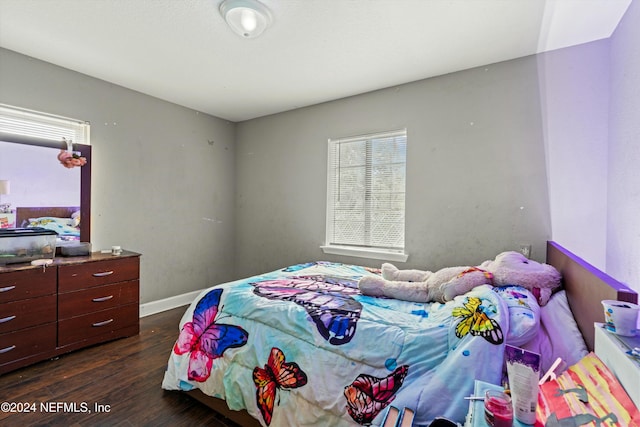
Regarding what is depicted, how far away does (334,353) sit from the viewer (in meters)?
1.41

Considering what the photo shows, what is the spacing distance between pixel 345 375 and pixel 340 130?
2581 millimetres

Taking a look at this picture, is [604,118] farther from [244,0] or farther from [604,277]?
[244,0]

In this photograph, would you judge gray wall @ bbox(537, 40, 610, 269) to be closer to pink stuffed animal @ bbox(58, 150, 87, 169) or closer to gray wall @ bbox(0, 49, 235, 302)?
gray wall @ bbox(0, 49, 235, 302)

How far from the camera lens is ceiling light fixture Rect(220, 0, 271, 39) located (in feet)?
5.82

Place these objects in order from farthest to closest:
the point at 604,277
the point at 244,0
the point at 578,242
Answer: the point at 578,242 < the point at 244,0 < the point at 604,277

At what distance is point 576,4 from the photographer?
1.76m

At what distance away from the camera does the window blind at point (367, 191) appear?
9.80 feet

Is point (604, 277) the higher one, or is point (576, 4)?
point (576, 4)

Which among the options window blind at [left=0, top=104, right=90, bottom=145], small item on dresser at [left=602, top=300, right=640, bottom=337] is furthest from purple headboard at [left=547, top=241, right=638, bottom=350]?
window blind at [left=0, top=104, right=90, bottom=145]

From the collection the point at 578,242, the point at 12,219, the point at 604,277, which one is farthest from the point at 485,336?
the point at 12,219

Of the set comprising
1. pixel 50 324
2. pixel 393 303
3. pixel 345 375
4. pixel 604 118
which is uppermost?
pixel 604 118

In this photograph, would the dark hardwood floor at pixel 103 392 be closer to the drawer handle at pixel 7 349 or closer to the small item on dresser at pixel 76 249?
the drawer handle at pixel 7 349

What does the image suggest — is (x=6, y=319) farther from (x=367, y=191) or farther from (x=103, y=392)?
(x=367, y=191)

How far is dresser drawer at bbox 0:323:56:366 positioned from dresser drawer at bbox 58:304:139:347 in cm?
6
